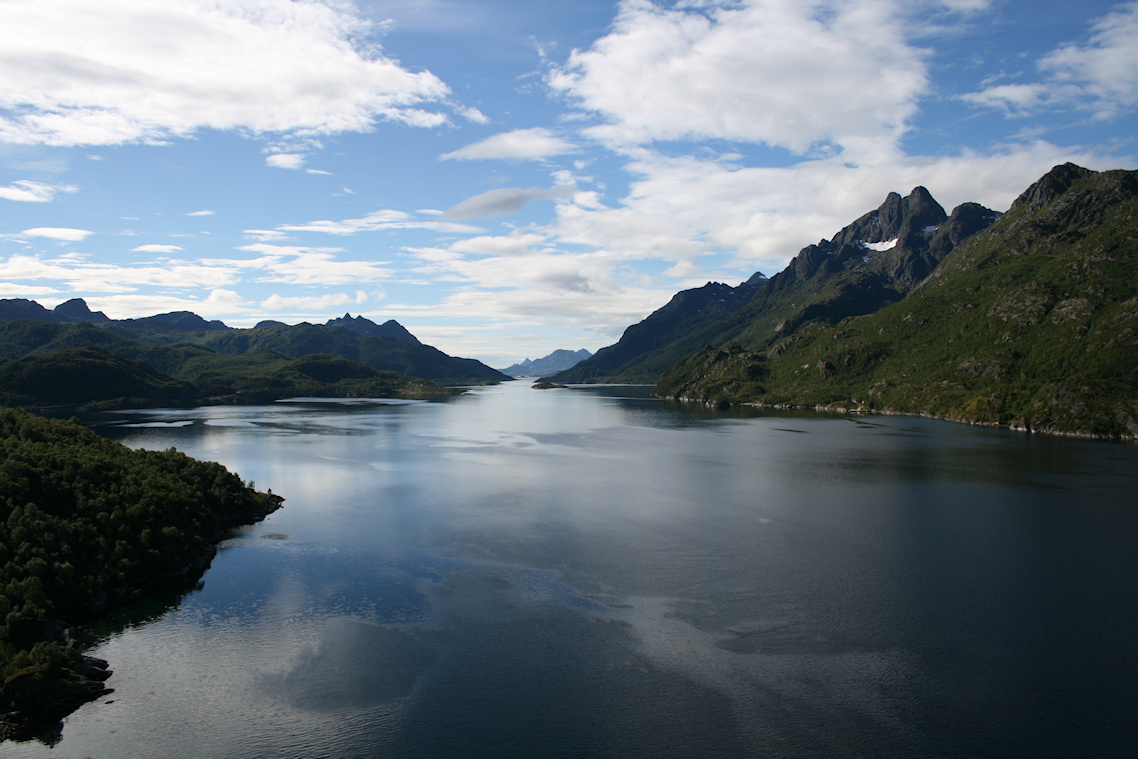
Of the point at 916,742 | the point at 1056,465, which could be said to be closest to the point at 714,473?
the point at 1056,465

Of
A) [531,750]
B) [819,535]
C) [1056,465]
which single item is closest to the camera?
[531,750]

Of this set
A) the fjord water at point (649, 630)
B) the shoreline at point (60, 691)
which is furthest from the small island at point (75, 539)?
the fjord water at point (649, 630)

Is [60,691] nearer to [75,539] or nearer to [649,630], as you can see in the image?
[75,539]

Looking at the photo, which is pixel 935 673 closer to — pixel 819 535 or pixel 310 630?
pixel 819 535

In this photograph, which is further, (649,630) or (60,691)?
(649,630)

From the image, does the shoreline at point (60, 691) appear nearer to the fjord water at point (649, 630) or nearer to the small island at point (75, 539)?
the small island at point (75, 539)

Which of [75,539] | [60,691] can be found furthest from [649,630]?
[75,539]
